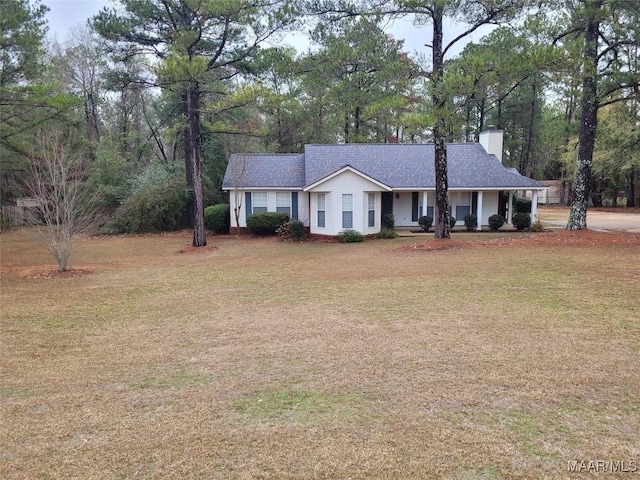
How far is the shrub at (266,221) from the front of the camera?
63.9 feet

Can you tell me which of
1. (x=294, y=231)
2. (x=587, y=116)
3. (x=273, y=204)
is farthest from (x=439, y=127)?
(x=273, y=204)

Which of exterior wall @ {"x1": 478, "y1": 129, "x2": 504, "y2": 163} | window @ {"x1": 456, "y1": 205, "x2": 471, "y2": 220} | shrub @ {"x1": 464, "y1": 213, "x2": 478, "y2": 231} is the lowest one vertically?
shrub @ {"x1": 464, "y1": 213, "x2": 478, "y2": 231}

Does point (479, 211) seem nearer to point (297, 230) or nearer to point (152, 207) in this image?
point (297, 230)

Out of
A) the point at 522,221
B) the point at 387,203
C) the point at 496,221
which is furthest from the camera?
the point at 387,203

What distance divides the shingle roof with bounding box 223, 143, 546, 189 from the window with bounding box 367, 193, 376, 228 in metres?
1.53

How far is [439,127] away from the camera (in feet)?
43.3

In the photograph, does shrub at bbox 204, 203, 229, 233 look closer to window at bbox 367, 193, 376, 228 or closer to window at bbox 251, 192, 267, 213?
window at bbox 251, 192, 267, 213

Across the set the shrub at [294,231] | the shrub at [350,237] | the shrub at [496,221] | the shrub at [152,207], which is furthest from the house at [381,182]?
the shrub at [152,207]

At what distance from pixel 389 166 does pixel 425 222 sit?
355 cm

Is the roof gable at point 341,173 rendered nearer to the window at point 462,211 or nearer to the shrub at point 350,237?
the shrub at point 350,237

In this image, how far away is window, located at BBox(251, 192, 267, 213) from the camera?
2056 centimetres

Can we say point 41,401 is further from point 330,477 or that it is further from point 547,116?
point 547,116

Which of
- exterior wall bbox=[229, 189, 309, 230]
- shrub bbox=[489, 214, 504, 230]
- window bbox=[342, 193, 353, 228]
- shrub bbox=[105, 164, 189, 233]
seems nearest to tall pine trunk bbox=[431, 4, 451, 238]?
window bbox=[342, 193, 353, 228]

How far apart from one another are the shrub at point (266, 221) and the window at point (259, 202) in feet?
3.03
